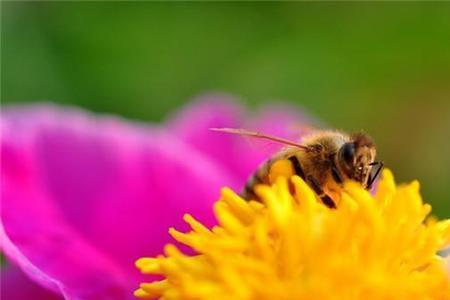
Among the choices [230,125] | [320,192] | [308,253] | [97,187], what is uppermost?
[230,125]

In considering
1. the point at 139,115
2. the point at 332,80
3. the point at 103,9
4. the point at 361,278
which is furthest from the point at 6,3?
the point at 361,278

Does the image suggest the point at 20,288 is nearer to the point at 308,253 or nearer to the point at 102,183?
the point at 102,183

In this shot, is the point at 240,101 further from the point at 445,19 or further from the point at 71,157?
the point at 71,157

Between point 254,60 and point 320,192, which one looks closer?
point 320,192

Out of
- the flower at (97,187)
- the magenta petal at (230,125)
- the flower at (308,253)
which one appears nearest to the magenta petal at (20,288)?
the flower at (97,187)

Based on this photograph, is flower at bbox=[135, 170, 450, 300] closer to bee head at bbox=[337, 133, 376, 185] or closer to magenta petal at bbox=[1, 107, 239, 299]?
bee head at bbox=[337, 133, 376, 185]

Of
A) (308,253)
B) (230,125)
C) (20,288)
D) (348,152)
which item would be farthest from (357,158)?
(230,125)

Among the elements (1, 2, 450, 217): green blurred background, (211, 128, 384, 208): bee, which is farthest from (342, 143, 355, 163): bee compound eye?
(1, 2, 450, 217): green blurred background
